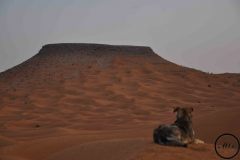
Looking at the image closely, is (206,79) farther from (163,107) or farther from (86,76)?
(163,107)

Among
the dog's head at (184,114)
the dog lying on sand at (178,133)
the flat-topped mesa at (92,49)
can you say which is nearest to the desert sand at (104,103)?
the flat-topped mesa at (92,49)

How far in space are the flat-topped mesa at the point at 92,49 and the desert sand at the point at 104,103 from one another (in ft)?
0.25

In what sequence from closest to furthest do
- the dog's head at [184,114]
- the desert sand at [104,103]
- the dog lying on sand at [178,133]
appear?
the dog lying on sand at [178,133] → the dog's head at [184,114] → the desert sand at [104,103]

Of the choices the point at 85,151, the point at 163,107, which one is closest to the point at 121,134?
the point at 85,151

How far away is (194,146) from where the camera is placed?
970cm

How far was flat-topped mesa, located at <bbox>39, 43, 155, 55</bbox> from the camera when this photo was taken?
1554 inches

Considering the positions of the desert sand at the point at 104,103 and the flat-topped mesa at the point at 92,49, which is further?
the flat-topped mesa at the point at 92,49

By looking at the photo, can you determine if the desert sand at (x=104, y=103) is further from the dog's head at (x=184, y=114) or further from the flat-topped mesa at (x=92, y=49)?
the dog's head at (x=184, y=114)

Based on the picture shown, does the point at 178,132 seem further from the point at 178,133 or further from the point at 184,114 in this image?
the point at 184,114

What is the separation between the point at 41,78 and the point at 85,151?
2520 cm

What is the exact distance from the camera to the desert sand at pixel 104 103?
36.6 ft

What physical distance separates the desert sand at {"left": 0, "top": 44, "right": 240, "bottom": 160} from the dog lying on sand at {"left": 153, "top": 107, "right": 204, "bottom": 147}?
0.25 m

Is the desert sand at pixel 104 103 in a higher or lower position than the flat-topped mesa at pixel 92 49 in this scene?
lower

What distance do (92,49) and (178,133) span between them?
30.1 m
